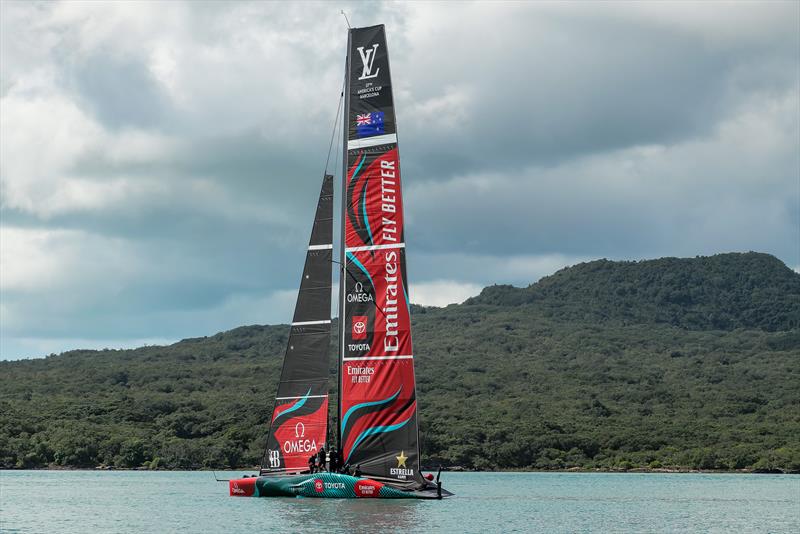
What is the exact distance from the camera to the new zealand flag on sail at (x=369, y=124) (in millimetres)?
38875

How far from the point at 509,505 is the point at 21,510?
20081mm

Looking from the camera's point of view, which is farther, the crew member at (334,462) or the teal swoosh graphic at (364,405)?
the crew member at (334,462)

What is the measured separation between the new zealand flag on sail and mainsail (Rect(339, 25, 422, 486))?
3 cm

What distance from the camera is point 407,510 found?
38.7m

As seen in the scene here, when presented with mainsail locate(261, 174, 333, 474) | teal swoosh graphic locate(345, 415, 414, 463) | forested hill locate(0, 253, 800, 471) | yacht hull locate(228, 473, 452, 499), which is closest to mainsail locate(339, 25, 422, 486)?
teal swoosh graphic locate(345, 415, 414, 463)

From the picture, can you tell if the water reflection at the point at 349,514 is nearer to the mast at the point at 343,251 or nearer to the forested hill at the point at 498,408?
the mast at the point at 343,251

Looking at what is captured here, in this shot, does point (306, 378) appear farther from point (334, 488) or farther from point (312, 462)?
point (334, 488)

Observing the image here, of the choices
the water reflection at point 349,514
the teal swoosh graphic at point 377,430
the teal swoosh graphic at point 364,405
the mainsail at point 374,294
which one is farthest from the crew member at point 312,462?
the teal swoosh graphic at point 377,430

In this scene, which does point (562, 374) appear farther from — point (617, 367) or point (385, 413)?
point (385, 413)

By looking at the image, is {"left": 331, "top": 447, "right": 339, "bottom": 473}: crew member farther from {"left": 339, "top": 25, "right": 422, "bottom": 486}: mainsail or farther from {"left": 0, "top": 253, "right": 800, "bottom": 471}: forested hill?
{"left": 0, "top": 253, "right": 800, "bottom": 471}: forested hill

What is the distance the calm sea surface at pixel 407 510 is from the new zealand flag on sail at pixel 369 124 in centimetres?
1222

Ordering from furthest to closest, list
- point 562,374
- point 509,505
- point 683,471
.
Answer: point 562,374
point 683,471
point 509,505

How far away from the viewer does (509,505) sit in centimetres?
5088

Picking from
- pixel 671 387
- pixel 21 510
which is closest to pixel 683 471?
pixel 671 387
